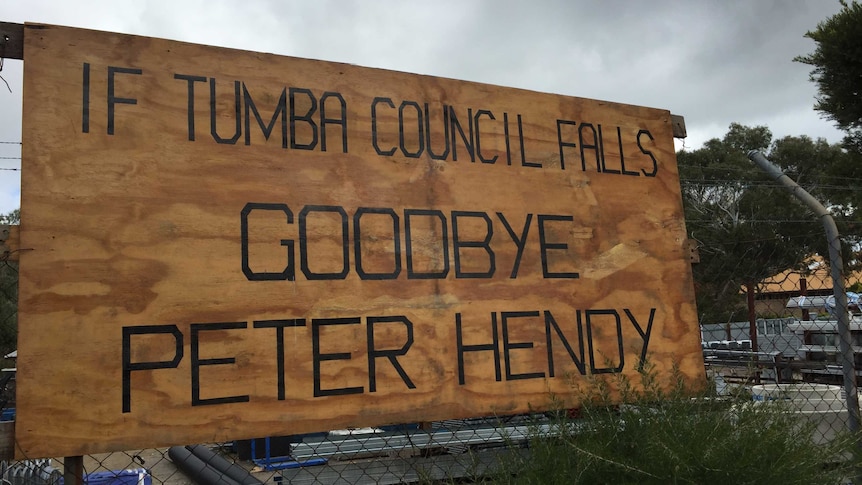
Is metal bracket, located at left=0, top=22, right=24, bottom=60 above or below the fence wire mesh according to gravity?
above

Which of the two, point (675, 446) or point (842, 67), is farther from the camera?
point (842, 67)

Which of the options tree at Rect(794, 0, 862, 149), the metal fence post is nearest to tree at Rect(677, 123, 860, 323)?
tree at Rect(794, 0, 862, 149)

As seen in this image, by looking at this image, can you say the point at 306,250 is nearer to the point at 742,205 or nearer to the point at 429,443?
the point at 429,443

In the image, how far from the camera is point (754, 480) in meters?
2.36

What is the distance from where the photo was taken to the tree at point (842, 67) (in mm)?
7691

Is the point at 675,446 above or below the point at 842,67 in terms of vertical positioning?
below

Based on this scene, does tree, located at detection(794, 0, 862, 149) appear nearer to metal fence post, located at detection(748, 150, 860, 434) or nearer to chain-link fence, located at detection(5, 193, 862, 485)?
chain-link fence, located at detection(5, 193, 862, 485)

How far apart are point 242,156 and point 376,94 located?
658 millimetres

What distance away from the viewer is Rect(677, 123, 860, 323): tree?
23219mm

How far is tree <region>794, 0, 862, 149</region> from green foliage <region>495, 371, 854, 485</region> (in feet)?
22.5

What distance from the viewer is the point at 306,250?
2500 mm

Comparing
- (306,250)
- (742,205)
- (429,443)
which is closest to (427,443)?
(429,443)

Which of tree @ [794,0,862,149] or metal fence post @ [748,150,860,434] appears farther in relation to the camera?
tree @ [794,0,862,149]

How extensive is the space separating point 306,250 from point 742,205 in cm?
2788
